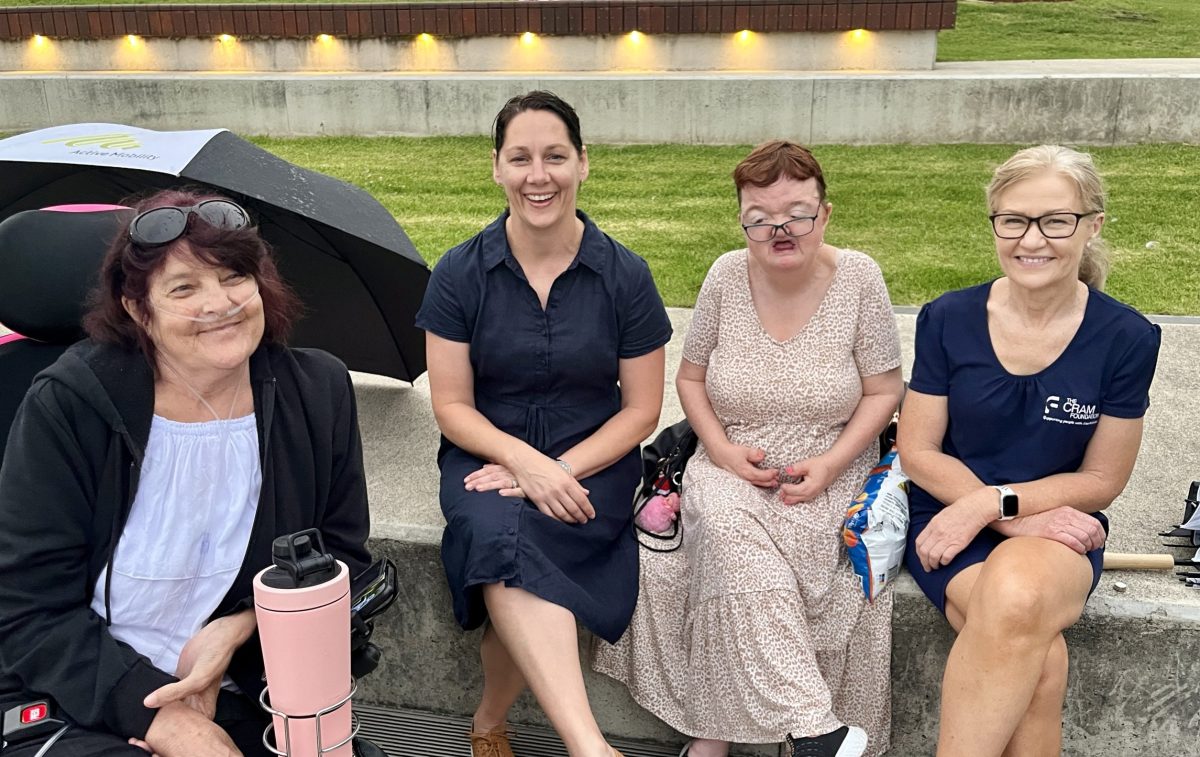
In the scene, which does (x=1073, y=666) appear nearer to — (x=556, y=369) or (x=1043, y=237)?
(x=1043, y=237)

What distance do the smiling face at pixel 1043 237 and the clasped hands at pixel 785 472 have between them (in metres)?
0.67

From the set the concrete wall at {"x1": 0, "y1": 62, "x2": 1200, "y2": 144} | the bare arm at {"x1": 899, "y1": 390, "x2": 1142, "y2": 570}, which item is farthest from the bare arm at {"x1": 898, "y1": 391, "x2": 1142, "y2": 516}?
the concrete wall at {"x1": 0, "y1": 62, "x2": 1200, "y2": 144}

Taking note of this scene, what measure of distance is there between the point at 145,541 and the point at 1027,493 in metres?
1.91

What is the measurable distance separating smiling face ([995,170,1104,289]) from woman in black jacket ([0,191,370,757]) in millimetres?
1599

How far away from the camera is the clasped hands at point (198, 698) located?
1.95 metres

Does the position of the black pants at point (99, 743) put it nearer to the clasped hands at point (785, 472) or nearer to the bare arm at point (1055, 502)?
the clasped hands at point (785, 472)

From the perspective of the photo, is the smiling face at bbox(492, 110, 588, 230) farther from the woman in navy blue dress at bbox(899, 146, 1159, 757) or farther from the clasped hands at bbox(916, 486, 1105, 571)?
the clasped hands at bbox(916, 486, 1105, 571)

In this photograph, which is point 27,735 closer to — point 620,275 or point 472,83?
point 620,275

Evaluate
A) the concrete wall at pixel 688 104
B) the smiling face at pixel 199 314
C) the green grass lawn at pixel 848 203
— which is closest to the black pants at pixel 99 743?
the smiling face at pixel 199 314

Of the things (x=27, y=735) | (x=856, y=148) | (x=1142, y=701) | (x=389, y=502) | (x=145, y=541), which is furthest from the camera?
(x=856, y=148)

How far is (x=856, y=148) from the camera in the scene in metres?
9.77

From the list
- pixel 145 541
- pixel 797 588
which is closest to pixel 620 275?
pixel 797 588

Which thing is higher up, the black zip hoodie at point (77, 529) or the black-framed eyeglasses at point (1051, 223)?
the black-framed eyeglasses at point (1051, 223)

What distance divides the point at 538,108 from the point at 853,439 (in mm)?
1177
